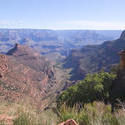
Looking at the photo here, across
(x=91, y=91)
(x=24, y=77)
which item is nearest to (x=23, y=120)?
(x=91, y=91)

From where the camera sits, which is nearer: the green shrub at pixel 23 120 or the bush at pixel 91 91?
the green shrub at pixel 23 120

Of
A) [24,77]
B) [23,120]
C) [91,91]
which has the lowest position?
[24,77]

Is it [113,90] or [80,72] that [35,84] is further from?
[113,90]

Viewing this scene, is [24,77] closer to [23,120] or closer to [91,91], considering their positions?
[91,91]

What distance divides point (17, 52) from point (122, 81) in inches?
5147

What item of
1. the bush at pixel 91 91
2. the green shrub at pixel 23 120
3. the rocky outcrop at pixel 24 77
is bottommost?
the rocky outcrop at pixel 24 77

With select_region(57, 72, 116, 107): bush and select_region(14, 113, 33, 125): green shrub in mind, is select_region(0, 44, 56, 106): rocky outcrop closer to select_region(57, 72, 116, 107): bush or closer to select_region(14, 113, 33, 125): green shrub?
select_region(57, 72, 116, 107): bush

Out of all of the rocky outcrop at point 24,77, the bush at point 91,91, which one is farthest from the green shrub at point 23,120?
the rocky outcrop at point 24,77

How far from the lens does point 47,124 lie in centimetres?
587

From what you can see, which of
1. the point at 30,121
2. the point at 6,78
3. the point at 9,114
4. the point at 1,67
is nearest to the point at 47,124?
the point at 30,121

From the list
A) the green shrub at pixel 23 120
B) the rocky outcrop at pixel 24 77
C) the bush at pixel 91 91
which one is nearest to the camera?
the green shrub at pixel 23 120

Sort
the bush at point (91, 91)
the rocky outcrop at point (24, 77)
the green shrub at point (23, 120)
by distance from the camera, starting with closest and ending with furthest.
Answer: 1. the green shrub at point (23, 120)
2. the bush at point (91, 91)
3. the rocky outcrop at point (24, 77)

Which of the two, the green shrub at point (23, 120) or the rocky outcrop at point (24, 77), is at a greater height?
the green shrub at point (23, 120)

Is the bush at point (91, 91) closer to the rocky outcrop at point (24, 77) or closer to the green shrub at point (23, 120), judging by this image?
the green shrub at point (23, 120)
